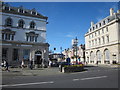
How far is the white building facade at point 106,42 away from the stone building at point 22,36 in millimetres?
24534

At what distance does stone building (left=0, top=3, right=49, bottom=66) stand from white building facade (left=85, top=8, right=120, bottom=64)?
24.5 m

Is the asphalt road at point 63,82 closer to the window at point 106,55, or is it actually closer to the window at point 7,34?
the window at point 7,34

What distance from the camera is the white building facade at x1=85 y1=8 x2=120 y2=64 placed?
41.2m

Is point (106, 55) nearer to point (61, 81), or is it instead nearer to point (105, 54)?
point (105, 54)

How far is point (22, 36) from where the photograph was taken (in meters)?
28.5

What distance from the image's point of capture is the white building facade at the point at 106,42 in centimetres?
4116

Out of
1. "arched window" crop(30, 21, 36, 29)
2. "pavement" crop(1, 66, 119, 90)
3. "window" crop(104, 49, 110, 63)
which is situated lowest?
"pavement" crop(1, 66, 119, 90)

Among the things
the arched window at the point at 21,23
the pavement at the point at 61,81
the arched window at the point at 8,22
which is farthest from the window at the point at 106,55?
the arched window at the point at 8,22

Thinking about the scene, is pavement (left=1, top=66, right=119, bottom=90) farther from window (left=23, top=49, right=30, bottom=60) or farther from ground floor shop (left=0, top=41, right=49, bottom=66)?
A: window (left=23, top=49, right=30, bottom=60)

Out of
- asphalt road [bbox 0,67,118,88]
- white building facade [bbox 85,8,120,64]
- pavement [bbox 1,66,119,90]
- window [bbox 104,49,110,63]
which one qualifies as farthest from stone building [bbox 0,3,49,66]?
window [bbox 104,49,110,63]

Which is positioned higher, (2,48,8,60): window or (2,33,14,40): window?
(2,33,14,40): window

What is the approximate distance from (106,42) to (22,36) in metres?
31.7

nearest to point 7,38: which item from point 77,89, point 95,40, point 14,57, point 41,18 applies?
point 14,57

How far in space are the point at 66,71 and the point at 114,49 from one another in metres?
29.2
